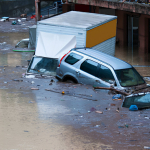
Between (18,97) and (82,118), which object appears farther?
(18,97)

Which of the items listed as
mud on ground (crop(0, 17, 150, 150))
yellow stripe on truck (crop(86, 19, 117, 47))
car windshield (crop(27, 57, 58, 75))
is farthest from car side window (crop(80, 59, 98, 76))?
yellow stripe on truck (crop(86, 19, 117, 47))

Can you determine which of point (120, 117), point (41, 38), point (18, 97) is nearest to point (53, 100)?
point (18, 97)

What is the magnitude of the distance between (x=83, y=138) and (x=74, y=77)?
507cm

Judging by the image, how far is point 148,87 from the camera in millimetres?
10625

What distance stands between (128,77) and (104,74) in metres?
0.85

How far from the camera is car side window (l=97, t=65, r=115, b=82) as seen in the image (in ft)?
35.6

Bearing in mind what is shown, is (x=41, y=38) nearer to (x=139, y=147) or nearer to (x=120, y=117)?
(x=120, y=117)

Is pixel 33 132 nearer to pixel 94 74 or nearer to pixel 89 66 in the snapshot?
pixel 94 74

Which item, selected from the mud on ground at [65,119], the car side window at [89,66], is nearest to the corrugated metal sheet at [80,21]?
the car side window at [89,66]

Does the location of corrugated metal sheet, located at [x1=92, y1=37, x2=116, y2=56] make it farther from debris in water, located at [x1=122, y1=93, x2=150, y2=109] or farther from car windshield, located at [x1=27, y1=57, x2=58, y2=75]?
debris in water, located at [x1=122, y1=93, x2=150, y2=109]

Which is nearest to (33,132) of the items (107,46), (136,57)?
(107,46)

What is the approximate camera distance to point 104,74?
36.3 ft

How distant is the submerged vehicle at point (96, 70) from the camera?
1076cm

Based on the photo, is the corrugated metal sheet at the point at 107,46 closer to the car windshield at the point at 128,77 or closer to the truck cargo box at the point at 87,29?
the truck cargo box at the point at 87,29
